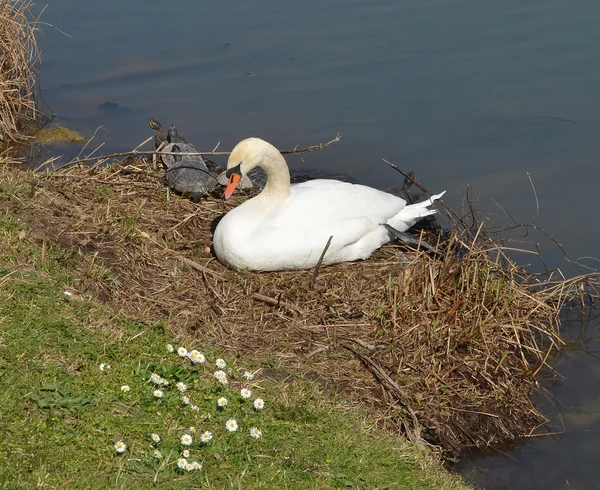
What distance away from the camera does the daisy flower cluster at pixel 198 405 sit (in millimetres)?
4016

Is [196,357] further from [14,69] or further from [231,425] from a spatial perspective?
[14,69]

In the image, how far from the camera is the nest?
223 inches

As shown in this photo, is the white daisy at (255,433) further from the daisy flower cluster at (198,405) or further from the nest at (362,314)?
the nest at (362,314)

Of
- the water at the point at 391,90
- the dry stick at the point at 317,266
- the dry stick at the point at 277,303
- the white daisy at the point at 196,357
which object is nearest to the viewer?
the white daisy at the point at 196,357

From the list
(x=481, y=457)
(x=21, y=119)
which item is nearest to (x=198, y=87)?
(x=21, y=119)

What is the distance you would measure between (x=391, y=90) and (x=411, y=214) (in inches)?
156

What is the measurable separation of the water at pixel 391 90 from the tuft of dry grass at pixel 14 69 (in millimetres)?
795

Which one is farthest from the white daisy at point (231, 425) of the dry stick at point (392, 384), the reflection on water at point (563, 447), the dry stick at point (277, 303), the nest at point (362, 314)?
the reflection on water at point (563, 447)

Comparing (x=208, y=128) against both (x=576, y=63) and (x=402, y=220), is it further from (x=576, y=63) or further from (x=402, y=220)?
(x=576, y=63)

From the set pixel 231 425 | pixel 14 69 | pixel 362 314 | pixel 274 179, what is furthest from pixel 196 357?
pixel 14 69

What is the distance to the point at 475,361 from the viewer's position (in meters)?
6.01

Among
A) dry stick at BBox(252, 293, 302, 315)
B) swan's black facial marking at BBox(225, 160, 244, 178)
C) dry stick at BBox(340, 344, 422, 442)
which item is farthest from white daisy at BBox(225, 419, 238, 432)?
swan's black facial marking at BBox(225, 160, 244, 178)

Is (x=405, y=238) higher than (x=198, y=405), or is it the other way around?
(x=198, y=405)

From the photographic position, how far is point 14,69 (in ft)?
33.2
